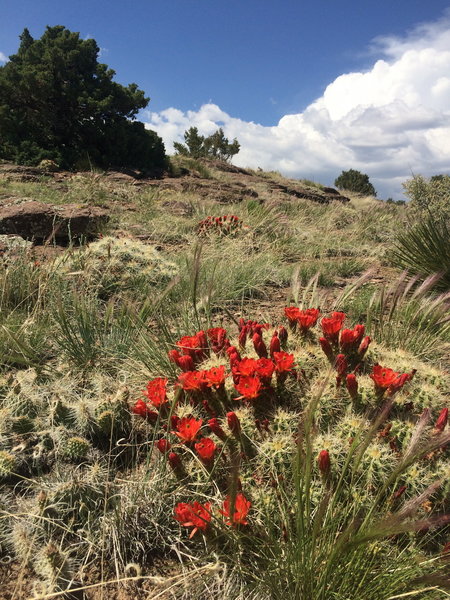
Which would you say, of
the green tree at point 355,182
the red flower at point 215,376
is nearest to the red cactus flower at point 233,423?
the red flower at point 215,376

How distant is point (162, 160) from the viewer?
1986 cm

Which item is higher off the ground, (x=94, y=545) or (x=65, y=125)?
(x=65, y=125)

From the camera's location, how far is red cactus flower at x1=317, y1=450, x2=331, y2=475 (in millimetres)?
1802

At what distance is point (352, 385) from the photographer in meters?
2.24

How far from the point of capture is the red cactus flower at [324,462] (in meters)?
1.80

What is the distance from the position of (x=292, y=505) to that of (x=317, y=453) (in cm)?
27

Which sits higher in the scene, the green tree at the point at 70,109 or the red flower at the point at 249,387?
the green tree at the point at 70,109

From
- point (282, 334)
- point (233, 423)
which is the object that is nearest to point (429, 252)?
point (282, 334)

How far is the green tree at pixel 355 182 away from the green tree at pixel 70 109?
15.9 metres

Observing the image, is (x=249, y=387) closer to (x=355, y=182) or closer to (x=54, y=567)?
(x=54, y=567)

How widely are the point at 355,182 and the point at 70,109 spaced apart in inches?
783

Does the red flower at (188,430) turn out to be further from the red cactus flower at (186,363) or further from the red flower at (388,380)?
the red flower at (388,380)

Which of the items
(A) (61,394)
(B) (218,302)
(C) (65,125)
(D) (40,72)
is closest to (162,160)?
(C) (65,125)

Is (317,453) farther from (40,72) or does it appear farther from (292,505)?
(40,72)
